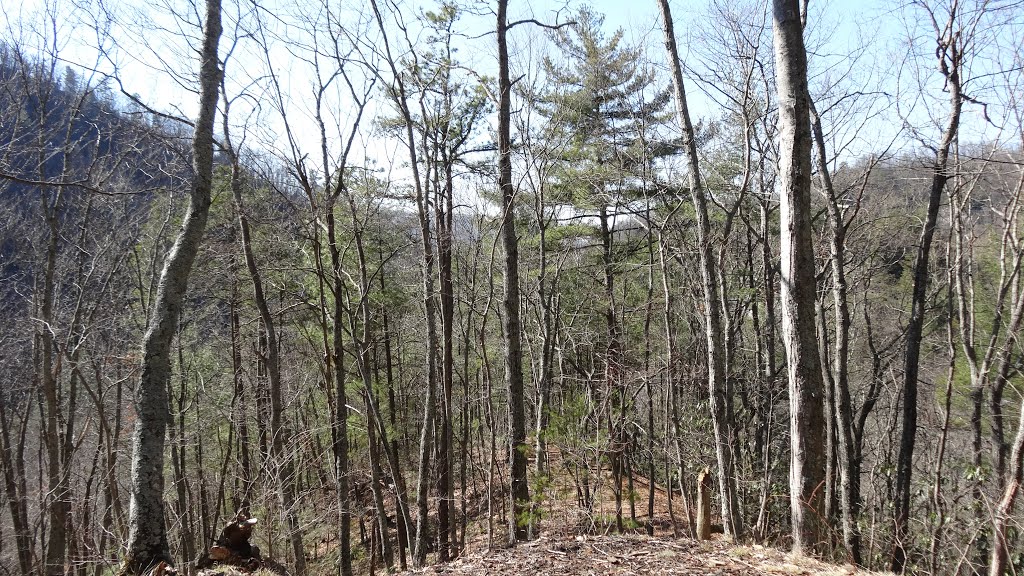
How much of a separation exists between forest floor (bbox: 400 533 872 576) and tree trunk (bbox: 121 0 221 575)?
237 cm

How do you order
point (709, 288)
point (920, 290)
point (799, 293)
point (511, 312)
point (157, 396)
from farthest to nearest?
point (920, 290), point (511, 312), point (709, 288), point (157, 396), point (799, 293)

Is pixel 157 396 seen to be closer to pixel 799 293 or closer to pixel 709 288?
pixel 799 293

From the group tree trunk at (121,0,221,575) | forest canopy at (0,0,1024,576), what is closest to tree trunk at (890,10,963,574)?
forest canopy at (0,0,1024,576)

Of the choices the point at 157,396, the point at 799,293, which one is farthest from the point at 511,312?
the point at 157,396

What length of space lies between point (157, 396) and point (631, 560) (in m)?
4.32

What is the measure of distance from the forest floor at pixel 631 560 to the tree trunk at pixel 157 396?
2368 millimetres

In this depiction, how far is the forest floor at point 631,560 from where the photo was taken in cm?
404

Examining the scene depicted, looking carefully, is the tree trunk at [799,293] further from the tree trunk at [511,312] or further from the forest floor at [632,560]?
the tree trunk at [511,312]

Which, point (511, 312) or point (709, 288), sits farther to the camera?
point (511, 312)

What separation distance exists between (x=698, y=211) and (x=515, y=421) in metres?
3.82

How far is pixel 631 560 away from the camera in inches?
173

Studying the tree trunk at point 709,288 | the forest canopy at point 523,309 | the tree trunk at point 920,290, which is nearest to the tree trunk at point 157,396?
the forest canopy at point 523,309

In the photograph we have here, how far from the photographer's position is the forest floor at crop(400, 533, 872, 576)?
4.04 metres

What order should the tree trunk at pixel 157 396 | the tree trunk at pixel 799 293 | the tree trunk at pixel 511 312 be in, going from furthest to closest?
the tree trunk at pixel 511 312 < the tree trunk at pixel 157 396 < the tree trunk at pixel 799 293
